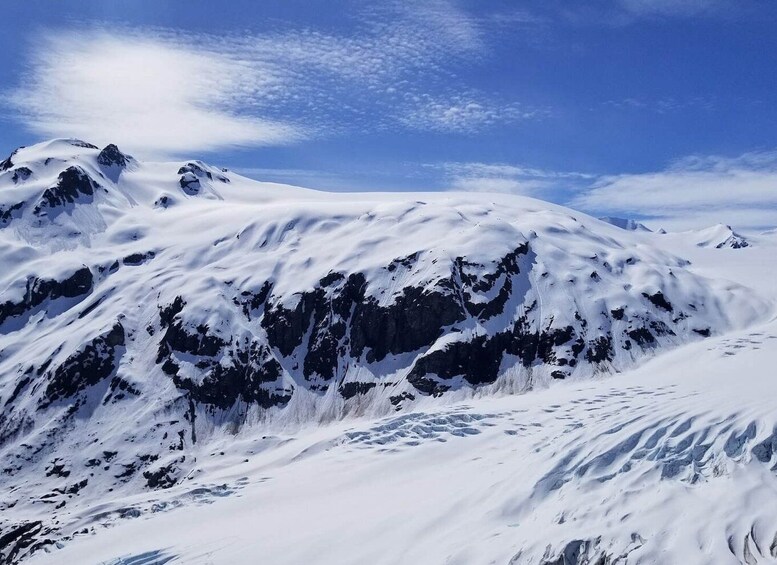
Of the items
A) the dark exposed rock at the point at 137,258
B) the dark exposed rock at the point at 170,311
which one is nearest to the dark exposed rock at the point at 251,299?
the dark exposed rock at the point at 170,311

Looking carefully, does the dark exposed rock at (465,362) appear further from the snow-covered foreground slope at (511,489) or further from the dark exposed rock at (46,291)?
the dark exposed rock at (46,291)

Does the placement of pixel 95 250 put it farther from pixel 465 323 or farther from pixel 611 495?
pixel 611 495

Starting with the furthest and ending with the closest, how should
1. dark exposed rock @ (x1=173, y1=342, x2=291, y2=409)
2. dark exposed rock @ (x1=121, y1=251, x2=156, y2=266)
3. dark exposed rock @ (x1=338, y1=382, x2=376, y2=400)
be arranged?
dark exposed rock @ (x1=121, y1=251, x2=156, y2=266)
dark exposed rock @ (x1=173, y1=342, x2=291, y2=409)
dark exposed rock @ (x1=338, y1=382, x2=376, y2=400)

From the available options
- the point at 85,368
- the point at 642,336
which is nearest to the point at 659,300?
the point at 642,336

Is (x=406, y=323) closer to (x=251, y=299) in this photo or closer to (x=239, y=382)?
(x=239, y=382)

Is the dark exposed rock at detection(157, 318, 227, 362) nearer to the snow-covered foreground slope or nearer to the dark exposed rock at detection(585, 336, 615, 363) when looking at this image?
the snow-covered foreground slope

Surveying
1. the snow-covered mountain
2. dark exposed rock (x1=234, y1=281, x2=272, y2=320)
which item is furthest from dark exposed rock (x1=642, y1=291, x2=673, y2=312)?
dark exposed rock (x1=234, y1=281, x2=272, y2=320)
